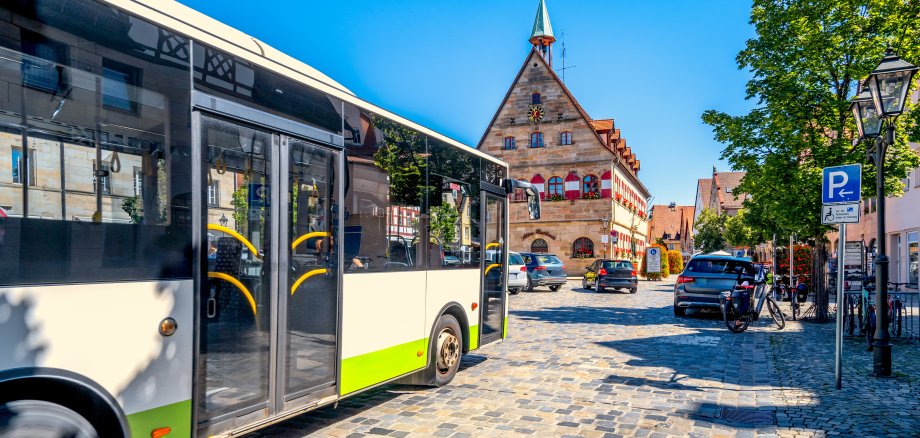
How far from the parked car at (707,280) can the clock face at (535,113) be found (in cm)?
3092

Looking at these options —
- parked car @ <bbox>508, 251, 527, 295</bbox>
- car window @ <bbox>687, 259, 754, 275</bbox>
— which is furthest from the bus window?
parked car @ <bbox>508, 251, 527, 295</bbox>

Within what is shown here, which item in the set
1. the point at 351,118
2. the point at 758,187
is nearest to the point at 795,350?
the point at 758,187

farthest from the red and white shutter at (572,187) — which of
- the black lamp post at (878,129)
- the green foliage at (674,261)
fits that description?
the black lamp post at (878,129)

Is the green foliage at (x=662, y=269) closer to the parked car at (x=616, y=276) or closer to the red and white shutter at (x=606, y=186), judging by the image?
the red and white shutter at (x=606, y=186)

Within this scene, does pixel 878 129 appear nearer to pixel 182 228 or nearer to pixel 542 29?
pixel 182 228

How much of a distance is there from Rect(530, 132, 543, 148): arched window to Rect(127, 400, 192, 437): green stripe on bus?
43.5 meters

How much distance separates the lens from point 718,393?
23.7 feet

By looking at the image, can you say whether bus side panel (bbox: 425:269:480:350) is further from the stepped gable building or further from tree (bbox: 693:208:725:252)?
tree (bbox: 693:208:725:252)

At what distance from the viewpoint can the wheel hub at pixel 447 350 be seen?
7.31 meters

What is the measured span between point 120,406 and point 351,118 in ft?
9.98

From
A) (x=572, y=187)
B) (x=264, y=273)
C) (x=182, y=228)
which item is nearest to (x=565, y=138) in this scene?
(x=572, y=187)

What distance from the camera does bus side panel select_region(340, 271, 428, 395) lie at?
545 cm

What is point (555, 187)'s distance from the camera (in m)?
45.7

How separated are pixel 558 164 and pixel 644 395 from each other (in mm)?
39290
